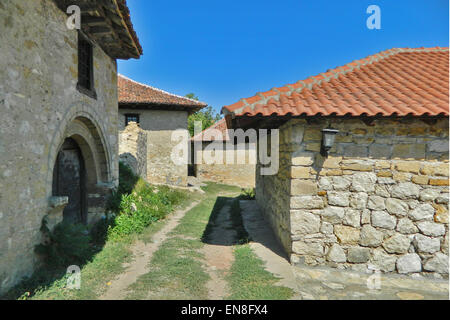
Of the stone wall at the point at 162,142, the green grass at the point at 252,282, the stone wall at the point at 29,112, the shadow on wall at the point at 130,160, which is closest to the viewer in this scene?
the stone wall at the point at 29,112

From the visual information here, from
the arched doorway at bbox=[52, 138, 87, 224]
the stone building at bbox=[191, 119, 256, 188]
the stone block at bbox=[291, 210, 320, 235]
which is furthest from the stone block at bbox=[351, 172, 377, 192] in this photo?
the stone building at bbox=[191, 119, 256, 188]

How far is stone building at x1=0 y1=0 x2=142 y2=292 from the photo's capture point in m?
3.35

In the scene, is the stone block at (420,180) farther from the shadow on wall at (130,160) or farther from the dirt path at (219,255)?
the shadow on wall at (130,160)

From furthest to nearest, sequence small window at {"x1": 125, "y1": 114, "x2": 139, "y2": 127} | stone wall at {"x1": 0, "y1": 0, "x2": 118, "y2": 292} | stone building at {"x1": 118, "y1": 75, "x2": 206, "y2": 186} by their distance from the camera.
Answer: small window at {"x1": 125, "y1": 114, "x2": 139, "y2": 127}, stone building at {"x1": 118, "y1": 75, "x2": 206, "y2": 186}, stone wall at {"x1": 0, "y1": 0, "x2": 118, "y2": 292}

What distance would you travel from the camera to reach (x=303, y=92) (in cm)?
487

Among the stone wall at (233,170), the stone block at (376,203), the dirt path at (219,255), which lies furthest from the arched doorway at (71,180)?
the stone wall at (233,170)

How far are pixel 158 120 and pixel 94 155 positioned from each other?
857 cm

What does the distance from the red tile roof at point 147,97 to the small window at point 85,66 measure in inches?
310

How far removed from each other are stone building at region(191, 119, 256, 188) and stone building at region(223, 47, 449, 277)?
1354 centimetres

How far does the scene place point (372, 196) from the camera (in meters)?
4.25

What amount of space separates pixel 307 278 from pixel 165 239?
356 centimetres

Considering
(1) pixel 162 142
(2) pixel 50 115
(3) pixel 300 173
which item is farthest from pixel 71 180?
(1) pixel 162 142

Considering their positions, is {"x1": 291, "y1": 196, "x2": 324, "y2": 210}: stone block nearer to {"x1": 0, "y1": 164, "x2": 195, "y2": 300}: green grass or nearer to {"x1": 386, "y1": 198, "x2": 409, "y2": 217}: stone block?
{"x1": 386, "y1": 198, "x2": 409, "y2": 217}: stone block

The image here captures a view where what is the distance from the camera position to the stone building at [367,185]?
165 inches
